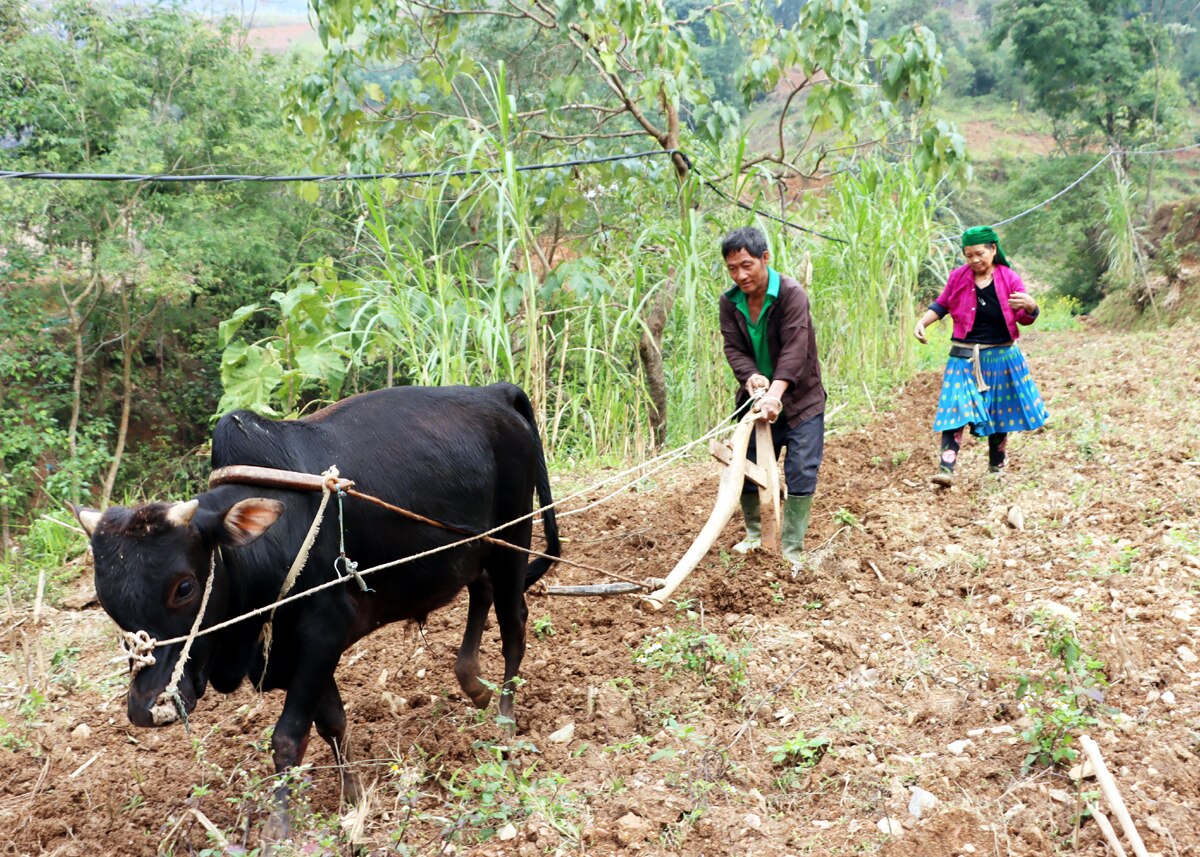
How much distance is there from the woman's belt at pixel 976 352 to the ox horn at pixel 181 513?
4612mm

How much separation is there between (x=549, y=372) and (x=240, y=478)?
4.69 meters

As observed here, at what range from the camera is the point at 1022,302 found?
19.4 ft

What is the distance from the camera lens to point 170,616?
289cm

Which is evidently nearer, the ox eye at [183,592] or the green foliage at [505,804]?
the ox eye at [183,592]

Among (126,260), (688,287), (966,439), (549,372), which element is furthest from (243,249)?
(966,439)

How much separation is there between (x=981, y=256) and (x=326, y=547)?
4.17m

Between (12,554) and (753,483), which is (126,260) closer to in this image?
(12,554)

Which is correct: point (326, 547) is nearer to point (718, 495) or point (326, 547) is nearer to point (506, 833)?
point (506, 833)

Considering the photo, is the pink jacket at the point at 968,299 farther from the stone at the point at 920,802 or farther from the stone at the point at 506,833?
the stone at the point at 506,833

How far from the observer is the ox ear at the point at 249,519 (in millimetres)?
2982

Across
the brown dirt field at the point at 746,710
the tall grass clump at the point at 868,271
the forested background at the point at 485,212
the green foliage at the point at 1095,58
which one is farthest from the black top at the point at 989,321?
the green foliage at the point at 1095,58

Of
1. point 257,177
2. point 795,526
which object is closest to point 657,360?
point 795,526

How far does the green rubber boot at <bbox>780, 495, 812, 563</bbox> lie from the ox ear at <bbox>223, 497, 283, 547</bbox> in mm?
2853

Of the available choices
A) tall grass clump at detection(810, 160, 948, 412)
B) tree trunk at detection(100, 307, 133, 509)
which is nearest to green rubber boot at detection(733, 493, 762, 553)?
tall grass clump at detection(810, 160, 948, 412)
